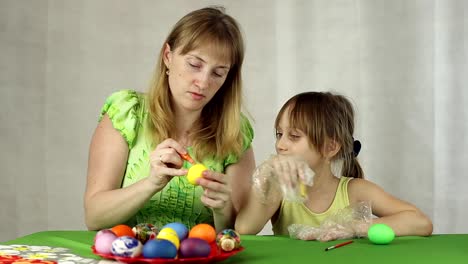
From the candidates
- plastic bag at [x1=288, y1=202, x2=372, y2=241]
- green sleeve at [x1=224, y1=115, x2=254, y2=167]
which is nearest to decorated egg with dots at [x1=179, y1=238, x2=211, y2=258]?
plastic bag at [x1=288, y1=202, x2=372, y2=241]

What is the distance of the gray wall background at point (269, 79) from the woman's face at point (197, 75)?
146 cm

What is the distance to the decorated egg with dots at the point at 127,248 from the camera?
1.21 m

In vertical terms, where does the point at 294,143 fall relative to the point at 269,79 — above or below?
below

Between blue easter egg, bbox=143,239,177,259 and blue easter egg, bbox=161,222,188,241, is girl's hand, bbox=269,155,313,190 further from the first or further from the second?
blue easter egg, bbox=143,239,177,259

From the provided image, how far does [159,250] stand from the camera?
1.20 m

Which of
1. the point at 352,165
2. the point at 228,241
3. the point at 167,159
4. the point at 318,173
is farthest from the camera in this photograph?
the point at 352,165

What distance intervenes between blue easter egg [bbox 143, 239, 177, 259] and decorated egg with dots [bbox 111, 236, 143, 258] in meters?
0.02

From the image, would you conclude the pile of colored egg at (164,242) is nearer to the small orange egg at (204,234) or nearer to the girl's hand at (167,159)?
the small orange egg at (204,234)

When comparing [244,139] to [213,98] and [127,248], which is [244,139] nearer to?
[213,98]

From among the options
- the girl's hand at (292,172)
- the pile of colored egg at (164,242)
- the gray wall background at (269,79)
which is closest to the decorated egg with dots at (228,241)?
the pile of colored egg at (164,242)

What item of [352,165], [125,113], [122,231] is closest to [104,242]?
[122,231]

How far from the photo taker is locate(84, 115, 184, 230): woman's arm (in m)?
1.76

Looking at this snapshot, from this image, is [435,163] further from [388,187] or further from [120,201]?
[120,201]

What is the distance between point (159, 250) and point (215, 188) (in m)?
0.45
